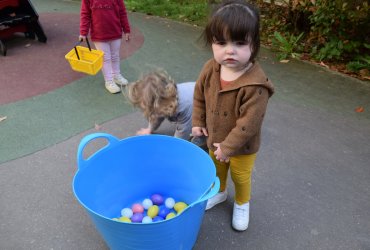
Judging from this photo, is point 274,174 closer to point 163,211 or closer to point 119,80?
point 163,211

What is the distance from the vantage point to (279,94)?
297cm

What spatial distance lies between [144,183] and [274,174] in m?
0.79

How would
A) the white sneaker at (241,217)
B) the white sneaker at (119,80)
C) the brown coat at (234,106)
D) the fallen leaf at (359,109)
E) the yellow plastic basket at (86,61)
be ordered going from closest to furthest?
the brown coat at (234,106) → the white sneaker at (241,217) → the fallen leaf at (359,109) → the yellow plastic basket at (86,61) → the white sneaker at (119,80)

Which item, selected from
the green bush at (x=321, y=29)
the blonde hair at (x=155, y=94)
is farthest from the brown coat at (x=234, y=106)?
the green bush at (x=321, y=29)

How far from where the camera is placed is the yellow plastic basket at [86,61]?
2.81m

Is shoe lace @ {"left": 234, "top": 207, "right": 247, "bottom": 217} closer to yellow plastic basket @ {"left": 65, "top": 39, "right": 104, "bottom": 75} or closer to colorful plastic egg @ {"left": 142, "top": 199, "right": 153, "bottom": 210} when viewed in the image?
colorful plastic egg @ {"left": 142, "top": 199, "right": 153, "bottom": 210}

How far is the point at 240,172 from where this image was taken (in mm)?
1636

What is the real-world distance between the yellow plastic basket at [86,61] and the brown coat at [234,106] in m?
1.48

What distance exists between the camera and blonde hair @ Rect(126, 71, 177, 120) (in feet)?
6.13

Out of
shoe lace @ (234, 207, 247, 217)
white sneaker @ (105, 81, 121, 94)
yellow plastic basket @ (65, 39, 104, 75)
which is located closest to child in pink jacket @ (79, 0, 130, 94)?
white sneaker @ (105, 81, 121, 94)

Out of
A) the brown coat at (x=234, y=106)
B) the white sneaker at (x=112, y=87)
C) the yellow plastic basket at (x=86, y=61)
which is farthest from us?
the white sneaker at (x=112, y=87)

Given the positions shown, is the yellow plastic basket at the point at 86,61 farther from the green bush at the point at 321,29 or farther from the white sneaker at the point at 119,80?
the green bush at the point at 321,29

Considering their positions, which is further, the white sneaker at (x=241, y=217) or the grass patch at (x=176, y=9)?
the grass patch at (x=176, y=9)

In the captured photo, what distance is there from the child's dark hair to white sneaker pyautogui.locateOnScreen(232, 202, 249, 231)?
87cm
